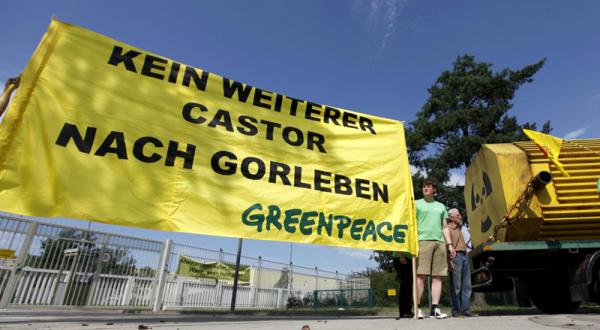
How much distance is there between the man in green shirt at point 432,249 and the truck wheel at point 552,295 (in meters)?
1.75

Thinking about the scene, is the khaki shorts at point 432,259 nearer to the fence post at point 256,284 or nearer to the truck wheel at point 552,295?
the truck wheel at point 552,295

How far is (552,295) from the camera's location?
5.34 meters

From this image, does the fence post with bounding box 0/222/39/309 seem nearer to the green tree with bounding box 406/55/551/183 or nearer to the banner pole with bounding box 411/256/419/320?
the banner pole with bounding box 411/256/419/320

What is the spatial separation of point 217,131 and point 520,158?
4230 millimetres

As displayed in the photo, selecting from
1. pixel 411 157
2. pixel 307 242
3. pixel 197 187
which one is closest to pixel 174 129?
pixel 197 187

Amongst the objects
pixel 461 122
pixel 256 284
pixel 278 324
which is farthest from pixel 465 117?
pixel 278 324

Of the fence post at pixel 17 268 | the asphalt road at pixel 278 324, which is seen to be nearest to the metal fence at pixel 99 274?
the fence post at pixel 17 268

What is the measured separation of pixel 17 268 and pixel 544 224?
910 cm

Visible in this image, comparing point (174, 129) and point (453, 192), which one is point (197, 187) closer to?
point (174, 129)

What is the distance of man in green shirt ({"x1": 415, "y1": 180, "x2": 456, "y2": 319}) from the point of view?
14.9ft

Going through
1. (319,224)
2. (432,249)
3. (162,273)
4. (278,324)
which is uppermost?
(319,224)

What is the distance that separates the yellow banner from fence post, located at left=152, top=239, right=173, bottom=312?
8927mm

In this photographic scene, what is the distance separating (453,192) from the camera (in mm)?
19438

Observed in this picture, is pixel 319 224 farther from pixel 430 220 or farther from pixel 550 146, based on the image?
pixel 550 146
